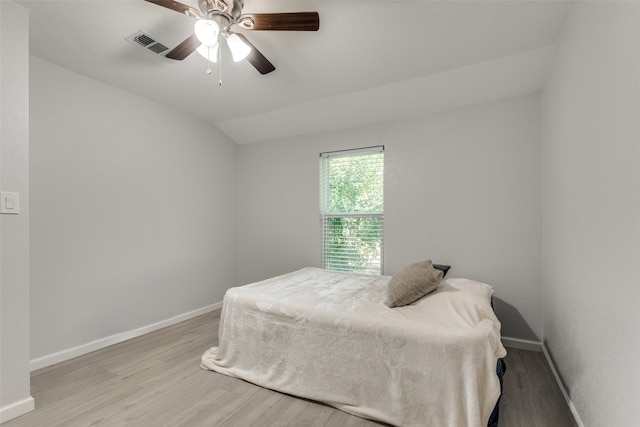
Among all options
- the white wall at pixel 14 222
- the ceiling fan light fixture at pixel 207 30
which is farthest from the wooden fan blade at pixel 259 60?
the white wall at pixel 14 222

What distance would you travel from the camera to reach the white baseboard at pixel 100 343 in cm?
239

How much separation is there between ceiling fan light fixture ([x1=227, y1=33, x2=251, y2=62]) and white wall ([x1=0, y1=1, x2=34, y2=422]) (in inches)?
51.8

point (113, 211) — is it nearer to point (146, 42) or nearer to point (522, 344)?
point (146, 42)

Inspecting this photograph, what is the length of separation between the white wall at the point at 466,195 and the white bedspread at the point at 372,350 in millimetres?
695

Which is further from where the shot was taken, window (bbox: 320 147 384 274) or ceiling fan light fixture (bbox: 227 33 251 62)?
window (bbox: 320 147 384 274)

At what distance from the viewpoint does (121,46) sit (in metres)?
2.24

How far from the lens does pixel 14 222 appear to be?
183 cm

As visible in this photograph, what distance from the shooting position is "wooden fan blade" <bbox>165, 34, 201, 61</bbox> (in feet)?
6.18

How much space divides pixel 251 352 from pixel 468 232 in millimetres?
2271

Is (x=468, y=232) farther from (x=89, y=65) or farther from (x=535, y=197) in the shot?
(x=89, y=65)

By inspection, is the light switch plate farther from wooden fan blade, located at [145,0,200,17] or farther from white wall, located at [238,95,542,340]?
white wall, located at [238,95,542,340]

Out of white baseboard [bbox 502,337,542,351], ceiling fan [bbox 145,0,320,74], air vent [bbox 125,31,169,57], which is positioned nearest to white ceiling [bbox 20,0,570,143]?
air vent [bbox 125,31,169,57]

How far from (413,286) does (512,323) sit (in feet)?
4.54

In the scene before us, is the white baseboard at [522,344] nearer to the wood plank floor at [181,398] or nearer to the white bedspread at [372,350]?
the wood plank floor at [181,398]
